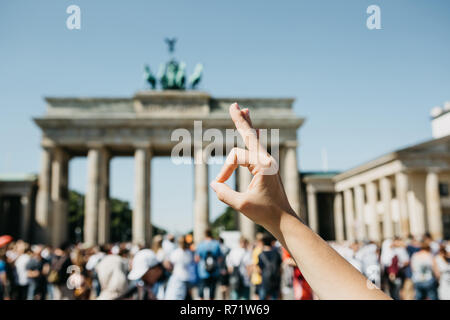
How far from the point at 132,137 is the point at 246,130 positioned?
170 feet

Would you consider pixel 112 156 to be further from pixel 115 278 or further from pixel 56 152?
pixel 115 278

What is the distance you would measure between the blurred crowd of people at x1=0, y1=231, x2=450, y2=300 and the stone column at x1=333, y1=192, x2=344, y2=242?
4733 centimetres

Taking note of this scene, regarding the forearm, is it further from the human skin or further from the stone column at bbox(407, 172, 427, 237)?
the stone column at bbox(407, 172, 427, 237)

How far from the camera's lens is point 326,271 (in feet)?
4.52

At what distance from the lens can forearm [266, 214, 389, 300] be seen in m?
1.36

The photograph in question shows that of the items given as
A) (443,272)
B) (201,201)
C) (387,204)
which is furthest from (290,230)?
(387,204)

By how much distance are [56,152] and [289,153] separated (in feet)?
90.5

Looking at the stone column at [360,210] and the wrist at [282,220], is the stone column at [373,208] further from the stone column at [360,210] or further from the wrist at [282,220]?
the wrist at [282,220]

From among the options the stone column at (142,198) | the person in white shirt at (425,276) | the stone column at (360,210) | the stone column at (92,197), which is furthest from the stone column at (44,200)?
the person in white shirt at (425,276)

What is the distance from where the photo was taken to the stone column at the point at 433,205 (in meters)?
45.3

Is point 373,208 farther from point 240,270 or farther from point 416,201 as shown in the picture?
point 240,270

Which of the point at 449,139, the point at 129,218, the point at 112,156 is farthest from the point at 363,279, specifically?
the point at 129,218

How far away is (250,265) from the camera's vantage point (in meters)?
15.6

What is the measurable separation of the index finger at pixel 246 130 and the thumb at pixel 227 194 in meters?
0.18
